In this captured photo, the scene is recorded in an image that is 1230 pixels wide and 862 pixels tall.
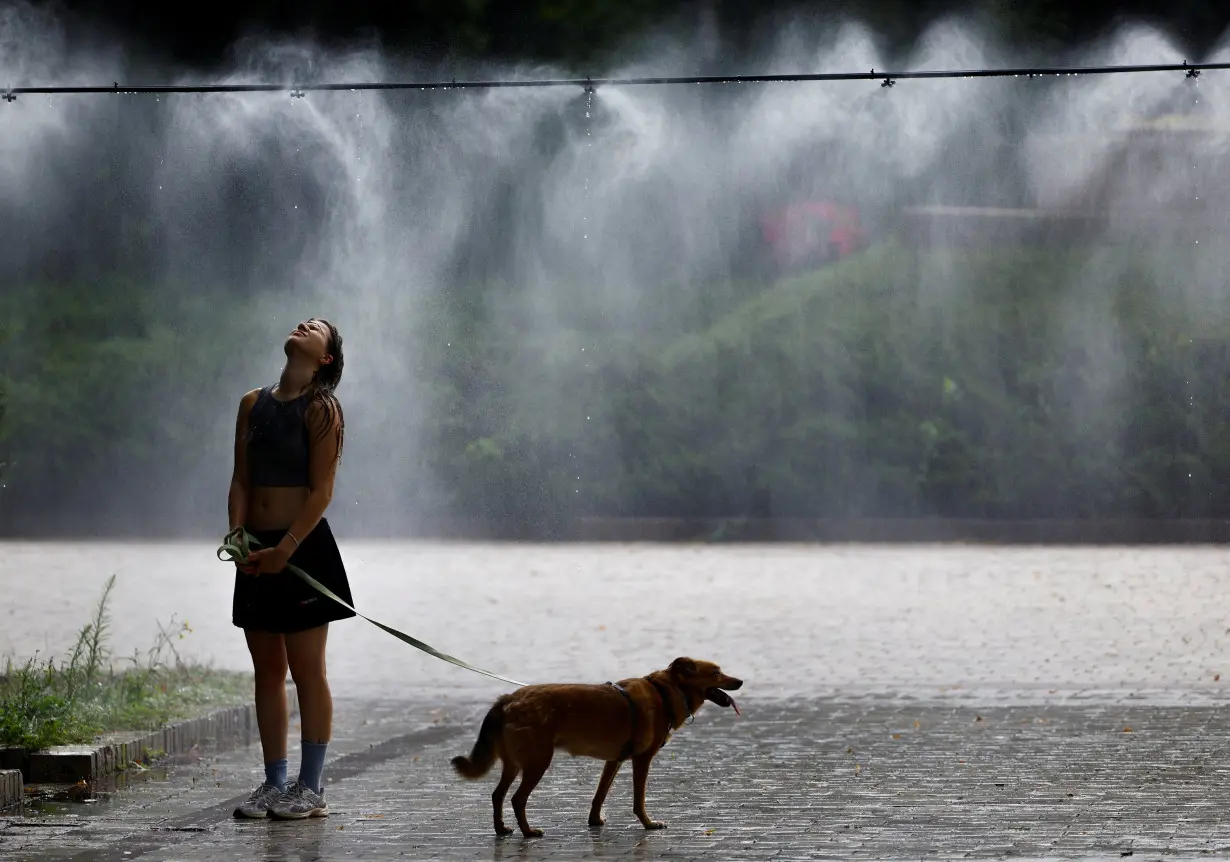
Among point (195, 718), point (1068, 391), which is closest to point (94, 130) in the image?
point (195, 718)

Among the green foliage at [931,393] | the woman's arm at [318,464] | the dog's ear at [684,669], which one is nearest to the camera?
the dog's ear at [684,669]

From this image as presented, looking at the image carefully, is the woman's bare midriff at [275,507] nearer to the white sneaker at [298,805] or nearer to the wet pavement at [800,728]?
the white sneaker at [298,805]

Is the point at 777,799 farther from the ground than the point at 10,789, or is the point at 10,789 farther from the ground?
the point at 10,789

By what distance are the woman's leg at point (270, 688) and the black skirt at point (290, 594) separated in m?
0.07

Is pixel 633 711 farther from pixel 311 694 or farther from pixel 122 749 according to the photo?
pixel 122 749

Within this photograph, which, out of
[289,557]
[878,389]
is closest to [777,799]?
[289,557]

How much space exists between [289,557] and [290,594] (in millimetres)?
141

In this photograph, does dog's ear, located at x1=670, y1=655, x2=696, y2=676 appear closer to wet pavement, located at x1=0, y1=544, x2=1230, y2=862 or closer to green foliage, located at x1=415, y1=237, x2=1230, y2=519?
wet pavement, located at x1=0, y1=544, x2=1230, y2=862

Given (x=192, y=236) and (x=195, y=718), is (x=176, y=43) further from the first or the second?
(x=195, y=718)

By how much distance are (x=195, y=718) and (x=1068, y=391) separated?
13967mm

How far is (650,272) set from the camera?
1792 centimetres

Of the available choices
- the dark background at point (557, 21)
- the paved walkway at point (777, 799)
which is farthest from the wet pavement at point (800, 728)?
the dark background at point (557, 21)

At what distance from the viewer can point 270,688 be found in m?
6.11

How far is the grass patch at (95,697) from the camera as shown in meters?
7.01
